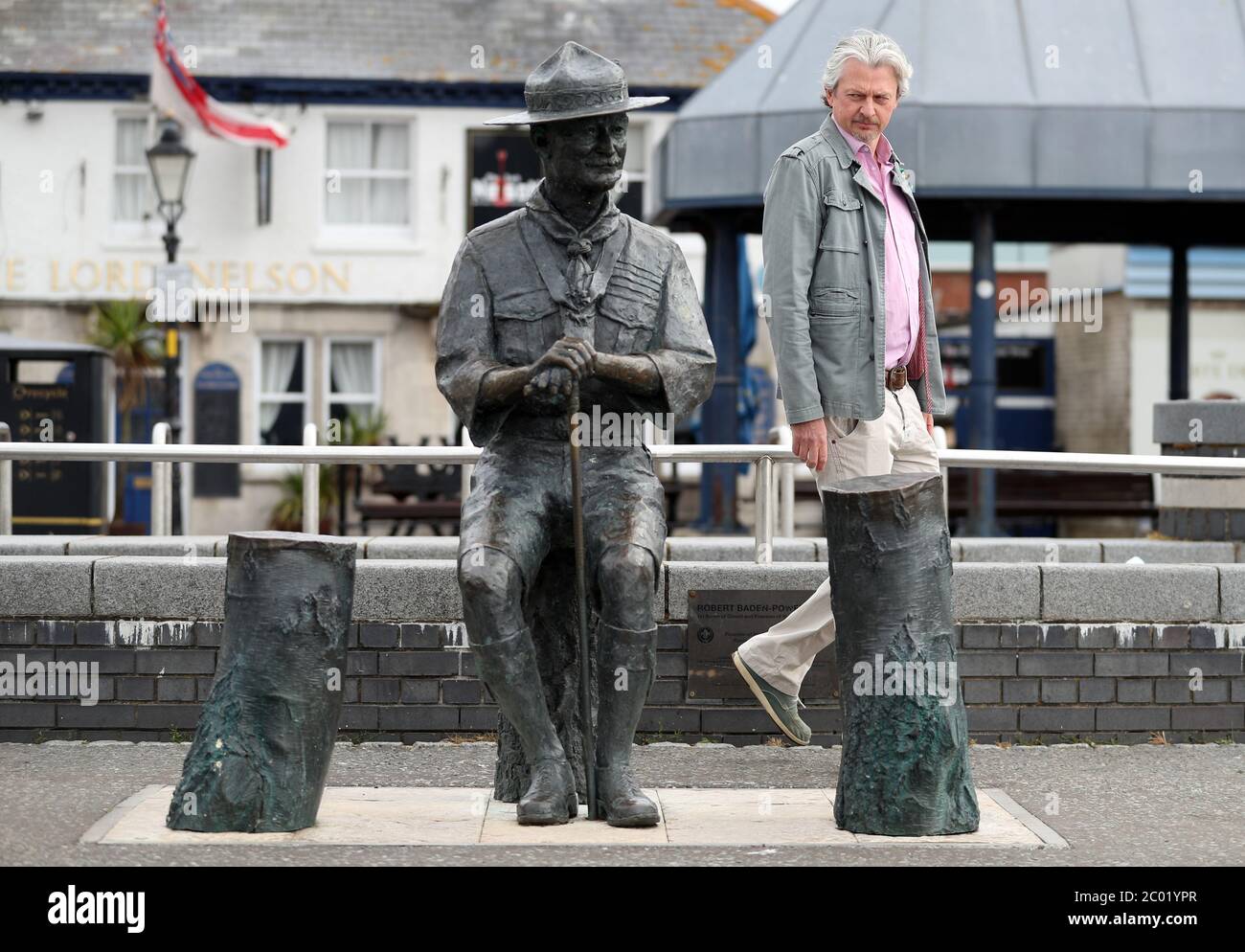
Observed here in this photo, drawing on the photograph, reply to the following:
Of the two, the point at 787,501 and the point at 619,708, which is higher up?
the point at 787,501

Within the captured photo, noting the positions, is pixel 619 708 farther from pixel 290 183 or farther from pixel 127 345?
pixel 290 183

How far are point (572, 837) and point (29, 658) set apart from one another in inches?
118

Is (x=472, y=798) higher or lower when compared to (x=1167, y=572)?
lower

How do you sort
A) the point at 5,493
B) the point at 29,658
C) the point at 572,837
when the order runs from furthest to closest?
1. the point at 5,493
2. the point at 29,658
3. the point at 572,837

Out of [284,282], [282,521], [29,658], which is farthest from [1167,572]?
[284,282]

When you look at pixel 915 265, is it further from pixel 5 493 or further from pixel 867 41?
pixel 5 493

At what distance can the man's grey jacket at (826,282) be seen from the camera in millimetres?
6305

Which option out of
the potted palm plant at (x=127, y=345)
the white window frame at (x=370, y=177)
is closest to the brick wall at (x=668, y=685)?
the potted palm plant at (x=127, y=345)

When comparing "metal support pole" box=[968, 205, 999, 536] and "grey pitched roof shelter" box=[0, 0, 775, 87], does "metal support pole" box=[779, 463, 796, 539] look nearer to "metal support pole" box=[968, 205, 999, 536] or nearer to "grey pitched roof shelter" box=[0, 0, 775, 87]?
"metal support pole" box=[968, 205, 999, 536]

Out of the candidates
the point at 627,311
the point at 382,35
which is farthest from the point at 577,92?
the point at 382,35

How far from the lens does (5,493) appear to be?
8633 mm

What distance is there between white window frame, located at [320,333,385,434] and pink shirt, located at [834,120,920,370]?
19.1 m

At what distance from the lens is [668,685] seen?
7.74 m

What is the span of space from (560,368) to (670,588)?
221cm
